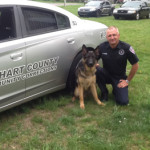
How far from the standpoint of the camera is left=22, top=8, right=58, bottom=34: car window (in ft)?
11.2

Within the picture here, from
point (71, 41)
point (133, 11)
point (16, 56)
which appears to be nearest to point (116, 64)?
point (71, 41)

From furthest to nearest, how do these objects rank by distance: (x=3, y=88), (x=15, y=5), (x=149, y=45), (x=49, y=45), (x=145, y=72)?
(x=149, y=45)
(x=145, y=72)
(x=49, y=45)
(x=15, y=5)
(x=3, y=88)

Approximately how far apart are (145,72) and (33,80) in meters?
3.26

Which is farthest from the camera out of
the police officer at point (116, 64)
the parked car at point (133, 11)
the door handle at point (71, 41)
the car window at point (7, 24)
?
the parked car at point (133, 11)

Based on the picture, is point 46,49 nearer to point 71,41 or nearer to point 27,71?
point 27,71

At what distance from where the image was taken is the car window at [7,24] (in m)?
3.21

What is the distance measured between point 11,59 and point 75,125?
4.14 ft

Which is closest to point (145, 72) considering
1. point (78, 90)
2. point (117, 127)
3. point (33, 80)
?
point (78, 90)

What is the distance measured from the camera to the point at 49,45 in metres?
3.57

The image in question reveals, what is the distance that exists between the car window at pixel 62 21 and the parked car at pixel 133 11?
15229 mm

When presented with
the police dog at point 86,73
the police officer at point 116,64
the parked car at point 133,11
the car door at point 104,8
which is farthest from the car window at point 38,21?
the car door at point 104,8

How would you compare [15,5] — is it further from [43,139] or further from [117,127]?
[117,127]

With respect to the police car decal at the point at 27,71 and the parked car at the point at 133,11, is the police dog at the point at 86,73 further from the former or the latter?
the parked car at the point at 133,11

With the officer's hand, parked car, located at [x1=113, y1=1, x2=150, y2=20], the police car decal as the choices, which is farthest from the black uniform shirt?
parked car, located at [x1=113, y1=1, x2=150, y2=20]
